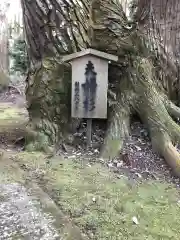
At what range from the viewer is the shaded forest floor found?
3.11 m

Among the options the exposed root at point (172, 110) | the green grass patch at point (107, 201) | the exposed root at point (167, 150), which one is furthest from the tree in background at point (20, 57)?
the green grass patch at point (107, 201)

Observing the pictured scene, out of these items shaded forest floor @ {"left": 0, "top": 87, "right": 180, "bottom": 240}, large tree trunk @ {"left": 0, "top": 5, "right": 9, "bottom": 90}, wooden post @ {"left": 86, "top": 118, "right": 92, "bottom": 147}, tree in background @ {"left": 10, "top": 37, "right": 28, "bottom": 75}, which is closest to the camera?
shaded forest floor @ {"left": 0, "top": 87, "right": 180, "bottom": 240}

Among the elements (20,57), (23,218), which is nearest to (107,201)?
(23,218)

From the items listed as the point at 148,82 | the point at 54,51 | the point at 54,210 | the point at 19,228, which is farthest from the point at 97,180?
the point at 54,51

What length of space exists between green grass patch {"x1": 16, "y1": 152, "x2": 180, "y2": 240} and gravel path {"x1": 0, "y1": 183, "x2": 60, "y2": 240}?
25cm

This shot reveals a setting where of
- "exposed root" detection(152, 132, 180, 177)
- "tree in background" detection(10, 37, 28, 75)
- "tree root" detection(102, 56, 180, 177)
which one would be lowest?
"exposed root" detection(152, 132, 180, 177)

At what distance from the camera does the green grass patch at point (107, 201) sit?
311cm

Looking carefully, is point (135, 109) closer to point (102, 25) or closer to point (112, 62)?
point (112, 62)

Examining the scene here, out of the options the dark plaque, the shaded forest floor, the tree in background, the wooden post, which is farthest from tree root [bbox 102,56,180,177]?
the tree in background

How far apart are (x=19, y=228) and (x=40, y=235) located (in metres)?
0.24

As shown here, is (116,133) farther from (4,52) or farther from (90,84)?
(4,52)

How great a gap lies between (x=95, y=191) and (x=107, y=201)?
26cm

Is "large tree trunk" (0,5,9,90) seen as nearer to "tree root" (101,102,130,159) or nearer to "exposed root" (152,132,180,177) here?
"tree root" (101,102,130,159)

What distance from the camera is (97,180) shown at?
411cm
